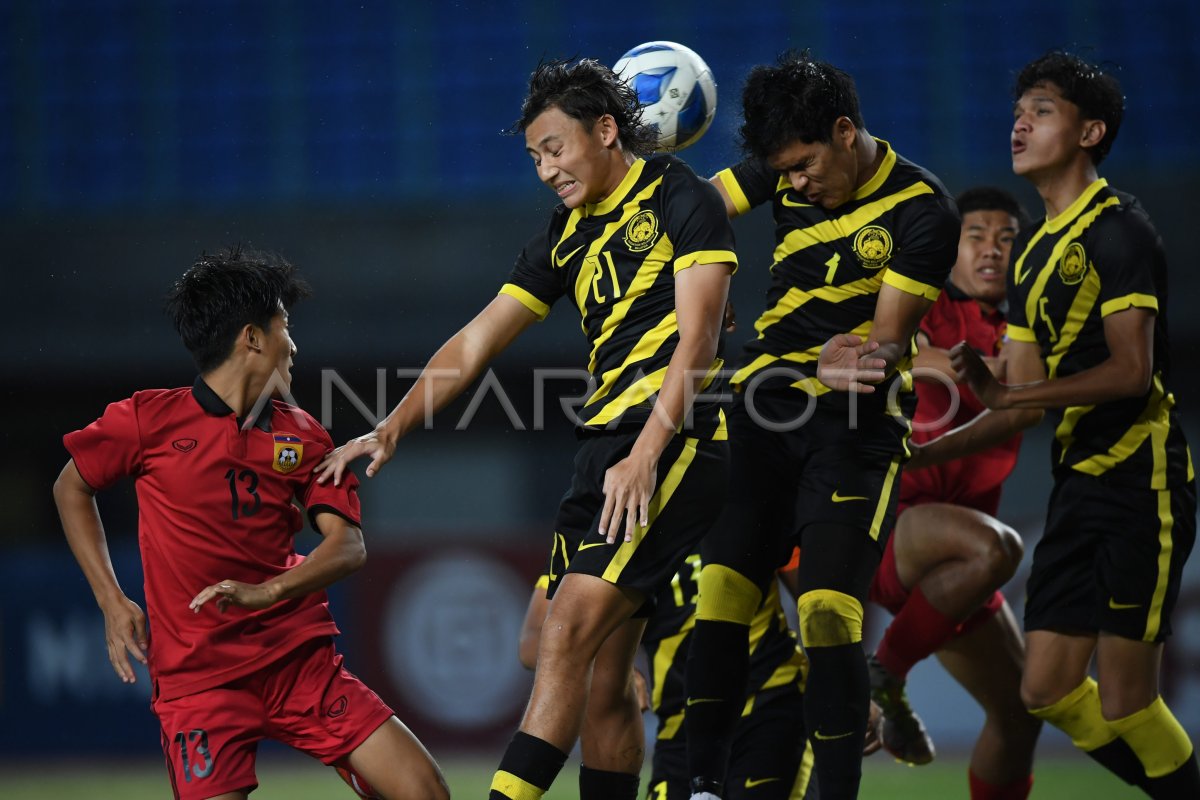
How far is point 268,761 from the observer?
27.6 feet

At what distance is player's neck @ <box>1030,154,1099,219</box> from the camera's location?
4.52 meters

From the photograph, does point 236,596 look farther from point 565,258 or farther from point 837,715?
point 837,715

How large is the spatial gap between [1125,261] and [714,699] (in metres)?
1.78

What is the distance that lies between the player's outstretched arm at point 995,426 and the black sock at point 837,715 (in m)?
0.92

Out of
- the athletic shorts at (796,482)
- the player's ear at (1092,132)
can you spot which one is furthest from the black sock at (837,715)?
the player's ear at (1092,132)

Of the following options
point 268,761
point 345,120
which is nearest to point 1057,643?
point 268,761

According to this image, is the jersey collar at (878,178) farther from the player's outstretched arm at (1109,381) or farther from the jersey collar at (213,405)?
the jersey collar at (213,405)

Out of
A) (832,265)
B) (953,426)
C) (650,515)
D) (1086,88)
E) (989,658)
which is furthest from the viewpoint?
(953,426)

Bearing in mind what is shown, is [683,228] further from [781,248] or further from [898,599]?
[898,599]

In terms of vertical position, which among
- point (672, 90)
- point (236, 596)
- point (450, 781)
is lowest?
point (450, 781)

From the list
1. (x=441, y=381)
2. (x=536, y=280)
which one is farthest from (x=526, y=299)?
(x=441, y=381)

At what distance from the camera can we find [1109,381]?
4199 millimetres

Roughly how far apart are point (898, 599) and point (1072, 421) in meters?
1.18

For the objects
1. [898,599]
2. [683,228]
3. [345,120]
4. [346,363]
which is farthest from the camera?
[345,120]
